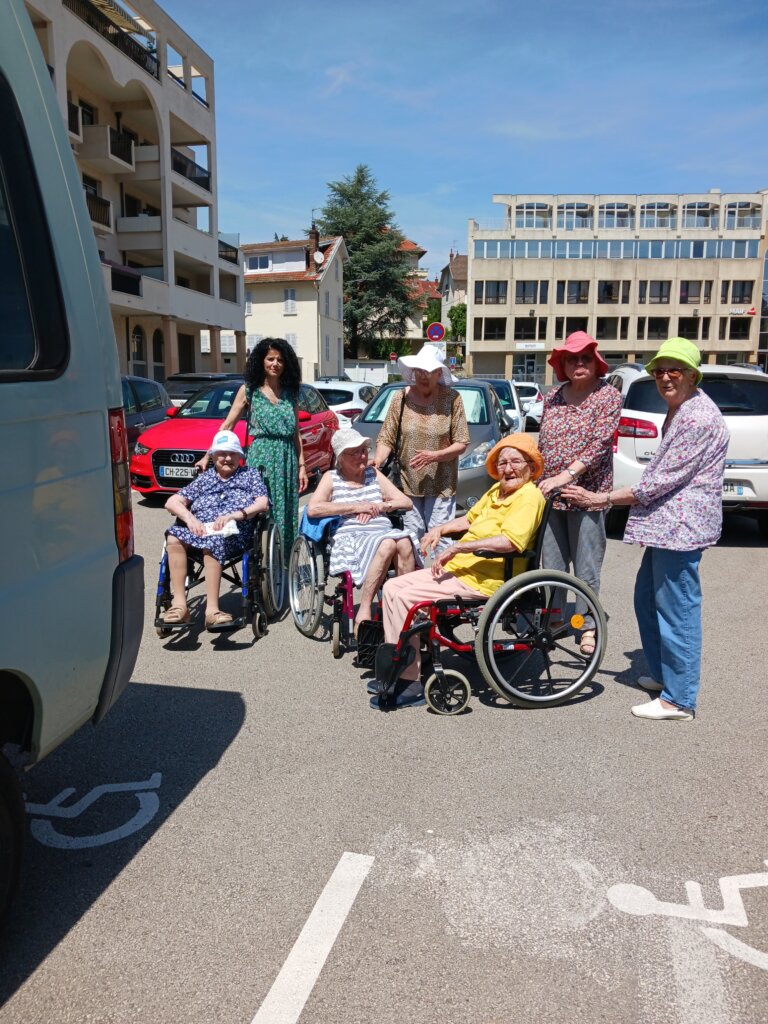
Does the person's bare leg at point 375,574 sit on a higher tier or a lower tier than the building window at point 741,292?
lower

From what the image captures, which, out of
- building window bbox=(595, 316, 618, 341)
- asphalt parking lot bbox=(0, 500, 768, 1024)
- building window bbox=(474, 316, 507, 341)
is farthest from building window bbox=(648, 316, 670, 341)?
asphalt parking lot bbox=(0, 500, 768, 1024)

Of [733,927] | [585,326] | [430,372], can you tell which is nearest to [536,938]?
[733,927]

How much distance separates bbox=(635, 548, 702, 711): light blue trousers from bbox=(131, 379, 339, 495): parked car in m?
6.67

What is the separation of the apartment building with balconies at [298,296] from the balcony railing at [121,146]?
1918cm

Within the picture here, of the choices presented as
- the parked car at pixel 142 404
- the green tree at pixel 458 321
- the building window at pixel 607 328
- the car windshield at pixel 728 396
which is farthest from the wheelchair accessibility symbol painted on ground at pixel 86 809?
the green tree at pixel 458 321

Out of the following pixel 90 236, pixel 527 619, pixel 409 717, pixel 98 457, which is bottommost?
pixel 409 717

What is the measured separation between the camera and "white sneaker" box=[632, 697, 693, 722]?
426 centimetres

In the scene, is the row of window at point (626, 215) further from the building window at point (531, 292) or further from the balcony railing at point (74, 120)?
the balcony railing at point (74, 120)

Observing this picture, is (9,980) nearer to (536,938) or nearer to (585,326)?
(536,938)

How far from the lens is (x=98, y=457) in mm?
2674

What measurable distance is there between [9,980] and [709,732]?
3244 mm

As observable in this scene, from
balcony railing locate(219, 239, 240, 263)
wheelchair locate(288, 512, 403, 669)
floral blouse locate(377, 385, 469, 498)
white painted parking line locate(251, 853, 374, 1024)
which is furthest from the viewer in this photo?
balcony railing locate(219, 239, 240, 263)

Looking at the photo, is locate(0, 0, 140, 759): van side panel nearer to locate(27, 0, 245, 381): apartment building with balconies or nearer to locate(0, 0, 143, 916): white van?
locate(0, 0, 143, 916): white van

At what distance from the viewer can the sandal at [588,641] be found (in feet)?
14.7
